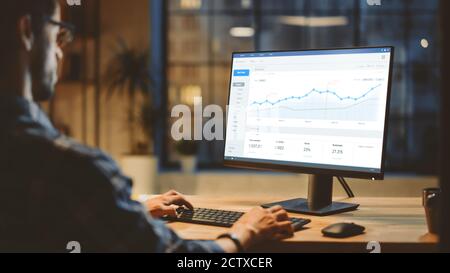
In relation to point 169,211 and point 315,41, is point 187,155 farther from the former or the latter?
point 169,211

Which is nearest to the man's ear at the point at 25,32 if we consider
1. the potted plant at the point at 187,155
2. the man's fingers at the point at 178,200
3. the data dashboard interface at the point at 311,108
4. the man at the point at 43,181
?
the man at the point at 43,181

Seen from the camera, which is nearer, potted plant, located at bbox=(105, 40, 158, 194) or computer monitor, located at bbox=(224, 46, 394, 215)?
computer monitor, located at bbox=(224, 46, 394, 215)

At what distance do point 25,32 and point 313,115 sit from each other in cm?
82

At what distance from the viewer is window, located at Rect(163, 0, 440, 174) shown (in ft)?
17.4

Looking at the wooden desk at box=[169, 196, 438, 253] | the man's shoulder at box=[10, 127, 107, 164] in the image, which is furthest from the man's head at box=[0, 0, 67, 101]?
the wooden desk at box=[169, 196, 438, 253]

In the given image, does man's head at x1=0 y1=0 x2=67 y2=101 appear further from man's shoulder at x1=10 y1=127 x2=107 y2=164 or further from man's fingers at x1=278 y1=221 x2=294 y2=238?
man's fingers at x1=278 y1=221 x2=294 y2=238

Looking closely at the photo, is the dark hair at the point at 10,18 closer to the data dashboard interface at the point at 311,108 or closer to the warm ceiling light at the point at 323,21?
the data dashboard interface at the point at 311,108

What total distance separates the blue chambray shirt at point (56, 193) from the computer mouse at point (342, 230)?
0.45 meters

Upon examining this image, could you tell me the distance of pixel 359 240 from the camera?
1.34 m

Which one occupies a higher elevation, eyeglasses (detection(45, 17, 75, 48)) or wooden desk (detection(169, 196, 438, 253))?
eyeglasses (detection(45, 17, 75, 48))

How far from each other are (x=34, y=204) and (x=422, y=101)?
15.5 feet

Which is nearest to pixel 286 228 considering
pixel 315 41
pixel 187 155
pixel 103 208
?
pixel 103 208

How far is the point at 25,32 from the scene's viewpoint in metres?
1.17
